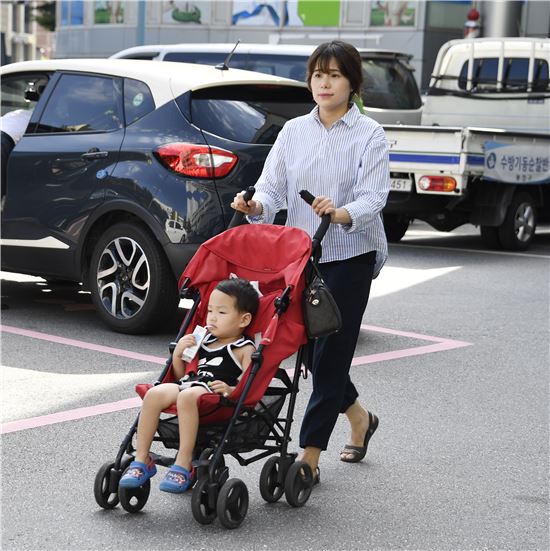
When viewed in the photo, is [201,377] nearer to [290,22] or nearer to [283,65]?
[283,65]

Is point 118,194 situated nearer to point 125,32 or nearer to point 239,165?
point 239,165

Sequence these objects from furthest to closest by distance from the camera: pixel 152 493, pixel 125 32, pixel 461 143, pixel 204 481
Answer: pixel 125 32 < pixel 461 143 < pixel 152 493 < pixel 204 481

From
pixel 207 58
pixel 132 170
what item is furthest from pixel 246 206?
pixel 207 58

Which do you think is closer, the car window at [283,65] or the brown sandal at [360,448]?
the brown sandal at [360,448]

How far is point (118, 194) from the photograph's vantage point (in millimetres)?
7980

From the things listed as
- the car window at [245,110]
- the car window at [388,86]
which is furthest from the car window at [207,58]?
the car window at [245,110]

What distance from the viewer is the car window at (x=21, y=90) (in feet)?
29.0

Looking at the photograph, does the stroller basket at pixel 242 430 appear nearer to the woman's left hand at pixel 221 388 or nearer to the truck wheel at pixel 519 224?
the woman's left hand at pixel 221 388

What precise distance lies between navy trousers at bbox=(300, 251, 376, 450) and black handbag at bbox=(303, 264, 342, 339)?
341mm

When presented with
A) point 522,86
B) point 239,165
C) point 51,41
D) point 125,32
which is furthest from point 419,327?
point 51,41

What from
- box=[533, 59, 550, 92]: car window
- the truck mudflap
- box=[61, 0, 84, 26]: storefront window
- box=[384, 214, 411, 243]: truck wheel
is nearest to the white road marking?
the truck mudflap

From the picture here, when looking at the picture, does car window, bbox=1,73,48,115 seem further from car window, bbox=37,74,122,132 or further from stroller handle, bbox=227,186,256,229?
stroller handle, bbox=227,186,256,229

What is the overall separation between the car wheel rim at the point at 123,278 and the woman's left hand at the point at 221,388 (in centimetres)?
352

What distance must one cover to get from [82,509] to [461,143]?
358 inches
